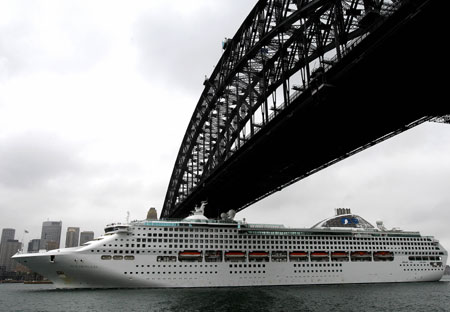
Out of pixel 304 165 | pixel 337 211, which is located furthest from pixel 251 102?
pixel 337 211

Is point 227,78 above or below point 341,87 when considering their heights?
above

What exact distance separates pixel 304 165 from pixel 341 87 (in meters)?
18.0

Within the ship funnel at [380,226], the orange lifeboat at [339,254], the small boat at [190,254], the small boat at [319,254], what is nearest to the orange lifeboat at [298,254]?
the small boat at [319,254]

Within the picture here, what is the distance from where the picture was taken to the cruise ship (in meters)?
38.8

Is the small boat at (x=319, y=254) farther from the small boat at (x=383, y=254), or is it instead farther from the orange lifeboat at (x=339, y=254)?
the small boat at (x=383, y=254)

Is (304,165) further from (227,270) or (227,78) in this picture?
(227,270)

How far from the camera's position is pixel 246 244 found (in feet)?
158

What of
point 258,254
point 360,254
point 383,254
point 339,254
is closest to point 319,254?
point 339,254

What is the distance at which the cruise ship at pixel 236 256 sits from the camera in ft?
127

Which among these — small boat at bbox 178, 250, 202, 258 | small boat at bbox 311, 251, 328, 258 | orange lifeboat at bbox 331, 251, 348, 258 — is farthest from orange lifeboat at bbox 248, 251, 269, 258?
orange lifeboat at bbox 331, 251, 348, 258

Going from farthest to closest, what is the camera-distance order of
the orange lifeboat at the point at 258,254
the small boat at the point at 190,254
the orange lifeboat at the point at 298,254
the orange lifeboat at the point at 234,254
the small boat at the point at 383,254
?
the small boat at the point at 383,254, the orange lifeboat at the point at 298,254, the orange lifeboat at the point at 258,254, the orange lifeboat at the point at 234,254, the small boat at the point at 190,254

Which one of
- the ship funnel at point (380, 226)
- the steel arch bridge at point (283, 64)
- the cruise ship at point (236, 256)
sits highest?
the steel arch bridge at point (283, 64)

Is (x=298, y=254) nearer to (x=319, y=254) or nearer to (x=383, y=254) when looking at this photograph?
(x=319, y=254)

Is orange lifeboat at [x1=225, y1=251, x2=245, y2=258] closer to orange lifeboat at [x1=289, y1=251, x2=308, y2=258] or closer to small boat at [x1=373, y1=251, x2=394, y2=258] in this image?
orange lifeboat at [x1=289, y1=251, x2=308, y2=258]
